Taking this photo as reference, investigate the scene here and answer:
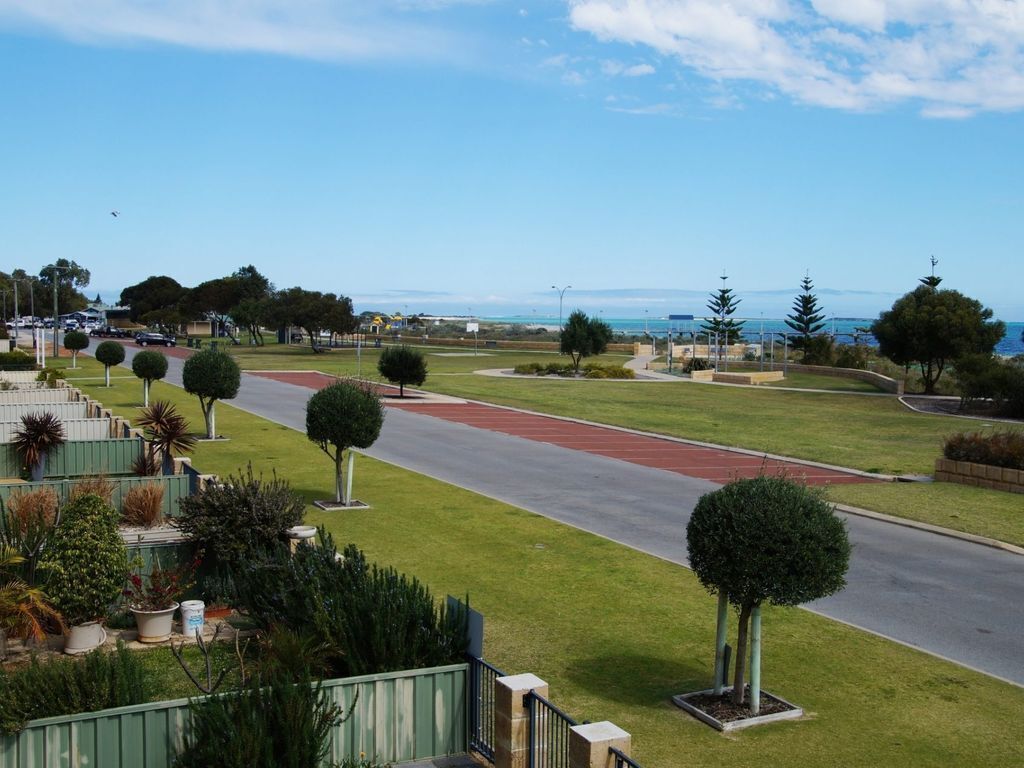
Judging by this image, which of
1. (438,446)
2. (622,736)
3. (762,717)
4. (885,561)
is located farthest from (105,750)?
(438,446)

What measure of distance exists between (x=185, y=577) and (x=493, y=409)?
2799cm

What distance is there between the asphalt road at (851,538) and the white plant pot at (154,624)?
7949mm

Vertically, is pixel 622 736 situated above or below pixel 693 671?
above

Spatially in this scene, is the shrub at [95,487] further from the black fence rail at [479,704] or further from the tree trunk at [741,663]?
the tree trunk at [741,663]

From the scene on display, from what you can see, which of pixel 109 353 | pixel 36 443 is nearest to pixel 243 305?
pixel 109 353

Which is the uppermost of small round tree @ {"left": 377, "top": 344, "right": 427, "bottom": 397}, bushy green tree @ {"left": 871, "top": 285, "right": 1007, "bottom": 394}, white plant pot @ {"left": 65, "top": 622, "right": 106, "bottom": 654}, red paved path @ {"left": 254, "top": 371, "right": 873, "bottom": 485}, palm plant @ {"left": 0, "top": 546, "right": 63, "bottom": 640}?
bushy green tree @ {"left": 871, "top": 285, "right": 1007, "bottom": 394}

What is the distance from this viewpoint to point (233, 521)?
13.5 metres

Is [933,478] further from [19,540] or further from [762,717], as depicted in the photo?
[19,540]

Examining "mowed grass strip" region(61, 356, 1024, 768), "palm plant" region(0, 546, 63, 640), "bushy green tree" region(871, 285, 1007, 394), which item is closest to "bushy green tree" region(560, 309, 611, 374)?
"bushy green tree" region(871, 285, 1007, 394)

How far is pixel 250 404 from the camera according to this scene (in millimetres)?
40094

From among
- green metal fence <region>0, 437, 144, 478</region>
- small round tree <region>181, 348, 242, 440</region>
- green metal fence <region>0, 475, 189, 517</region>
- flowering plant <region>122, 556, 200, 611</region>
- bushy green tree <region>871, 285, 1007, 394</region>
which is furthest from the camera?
bushy green tree <region>871, 285, 1007, 394</region>

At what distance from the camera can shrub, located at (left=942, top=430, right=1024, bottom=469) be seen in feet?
75.7

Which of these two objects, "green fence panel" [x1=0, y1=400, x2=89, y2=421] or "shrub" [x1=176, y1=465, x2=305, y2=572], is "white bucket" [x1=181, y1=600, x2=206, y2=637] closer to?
"shrub" [x1=176, y1=465, x2=305, y2=572]

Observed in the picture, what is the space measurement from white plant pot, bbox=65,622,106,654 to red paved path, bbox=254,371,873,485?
1290cm
